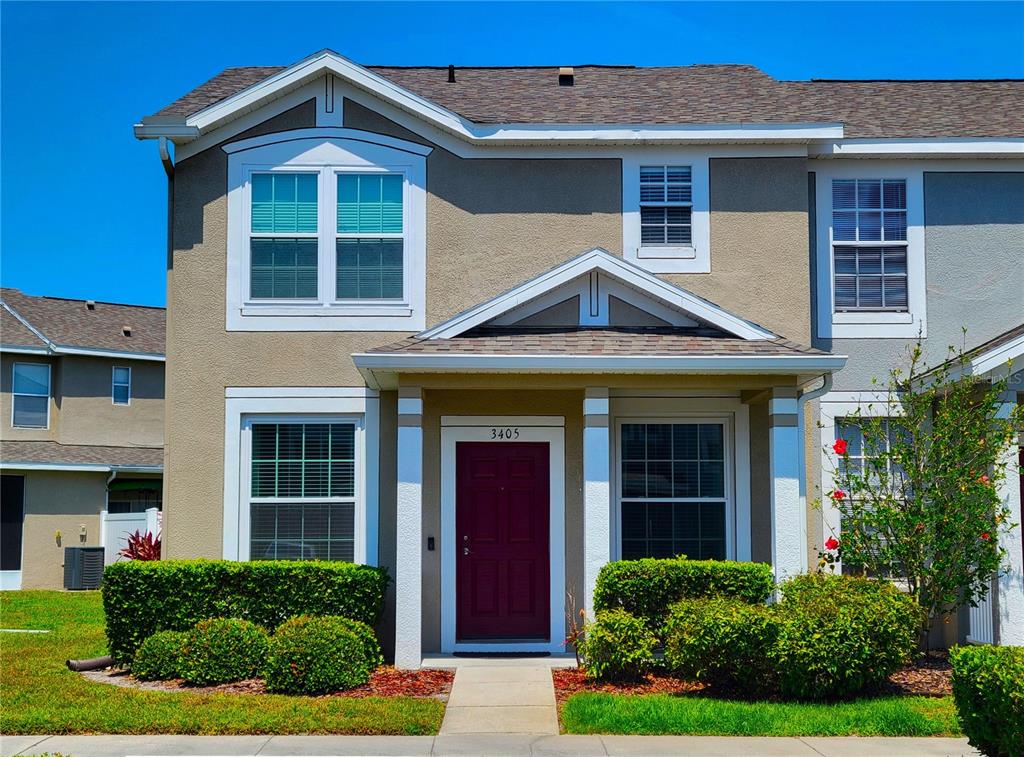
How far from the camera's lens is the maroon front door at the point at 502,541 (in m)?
12.5

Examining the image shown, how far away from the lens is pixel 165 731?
8648mm

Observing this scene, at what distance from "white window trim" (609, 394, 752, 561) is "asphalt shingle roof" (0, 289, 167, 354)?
18614 mm

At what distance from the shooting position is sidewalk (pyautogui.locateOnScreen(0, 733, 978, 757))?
796 centimetres

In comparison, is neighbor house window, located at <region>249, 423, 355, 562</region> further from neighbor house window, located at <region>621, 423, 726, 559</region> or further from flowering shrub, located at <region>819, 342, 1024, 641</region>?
flowering shrub, located at <region>819, 342, 1024, 641</region>

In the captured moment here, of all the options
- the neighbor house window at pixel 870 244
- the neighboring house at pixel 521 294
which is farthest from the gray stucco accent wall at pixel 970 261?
the neighbor house window at pixel 870 244

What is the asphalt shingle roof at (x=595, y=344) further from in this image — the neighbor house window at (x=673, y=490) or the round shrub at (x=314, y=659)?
the round shrub at (x=314, y=659)

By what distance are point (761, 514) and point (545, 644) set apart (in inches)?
114

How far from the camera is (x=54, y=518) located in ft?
85.0

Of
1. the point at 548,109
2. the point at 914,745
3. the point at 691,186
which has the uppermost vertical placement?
the point at 548,109

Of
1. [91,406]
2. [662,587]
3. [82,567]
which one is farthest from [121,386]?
[662,587]

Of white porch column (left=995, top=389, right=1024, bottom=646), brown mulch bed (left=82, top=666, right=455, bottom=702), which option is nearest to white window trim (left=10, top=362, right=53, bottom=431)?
brown mulch bed (left=82, top=666, right=455, bottom=702)

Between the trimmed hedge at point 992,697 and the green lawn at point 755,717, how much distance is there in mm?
1441

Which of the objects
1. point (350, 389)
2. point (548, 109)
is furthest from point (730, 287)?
point (350, 389)

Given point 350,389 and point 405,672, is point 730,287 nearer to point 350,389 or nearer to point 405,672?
point 350,389
